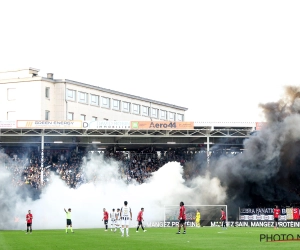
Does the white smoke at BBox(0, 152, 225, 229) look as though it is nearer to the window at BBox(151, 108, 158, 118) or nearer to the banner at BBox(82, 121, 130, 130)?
the banner at BBox(82, 121, 130, 130)

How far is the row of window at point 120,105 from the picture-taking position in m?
91.9

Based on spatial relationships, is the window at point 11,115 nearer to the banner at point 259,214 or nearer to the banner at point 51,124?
the banner at point 51,124

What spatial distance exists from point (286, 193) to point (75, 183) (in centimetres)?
2340

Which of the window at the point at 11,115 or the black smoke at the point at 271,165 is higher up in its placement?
the window at the point at 11,115

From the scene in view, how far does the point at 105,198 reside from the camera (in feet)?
212

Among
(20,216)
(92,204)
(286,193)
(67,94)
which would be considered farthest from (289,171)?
(67,94)

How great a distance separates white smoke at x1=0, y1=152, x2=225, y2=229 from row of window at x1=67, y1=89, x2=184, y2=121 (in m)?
25.3

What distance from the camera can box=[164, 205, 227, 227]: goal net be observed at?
62.0 m

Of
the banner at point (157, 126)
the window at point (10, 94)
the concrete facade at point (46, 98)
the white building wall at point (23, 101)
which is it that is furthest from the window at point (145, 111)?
the banner at point (157, 126)

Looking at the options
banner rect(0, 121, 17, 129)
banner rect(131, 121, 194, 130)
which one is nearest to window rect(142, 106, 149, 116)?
banner rect(131, 121, 194, 130)

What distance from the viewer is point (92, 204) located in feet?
208

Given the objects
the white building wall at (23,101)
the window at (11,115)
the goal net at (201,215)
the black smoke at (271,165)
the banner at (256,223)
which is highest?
the white building wall at (23,101)

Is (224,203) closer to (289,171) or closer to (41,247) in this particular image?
(289,171)

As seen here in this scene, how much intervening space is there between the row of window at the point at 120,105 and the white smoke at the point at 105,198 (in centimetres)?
2528
